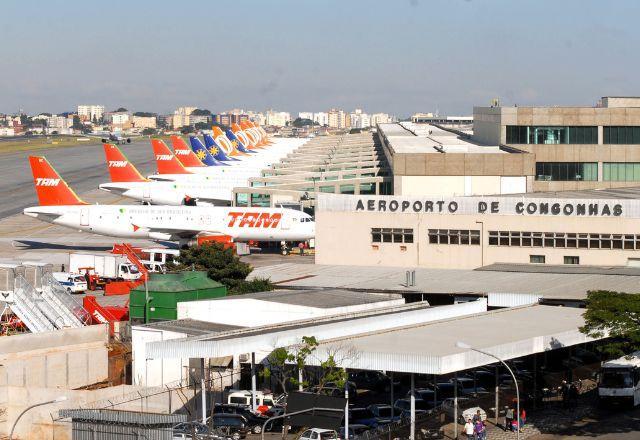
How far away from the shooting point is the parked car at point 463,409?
49.6 m

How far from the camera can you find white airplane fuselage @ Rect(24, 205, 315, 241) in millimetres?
107375

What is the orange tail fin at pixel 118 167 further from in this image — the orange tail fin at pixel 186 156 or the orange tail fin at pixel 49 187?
the orange tail fin at pixel 186 156

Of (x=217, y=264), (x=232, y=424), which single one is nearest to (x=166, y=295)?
(x=232, y=424)

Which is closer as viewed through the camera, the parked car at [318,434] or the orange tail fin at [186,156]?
the parked car at [318,434]

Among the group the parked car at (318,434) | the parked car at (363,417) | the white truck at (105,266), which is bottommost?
the parked car at (363,417)

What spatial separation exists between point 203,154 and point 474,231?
11243 cm

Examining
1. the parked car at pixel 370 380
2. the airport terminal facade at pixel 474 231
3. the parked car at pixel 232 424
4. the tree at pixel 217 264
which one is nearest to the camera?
the parked car at pixel 232 424

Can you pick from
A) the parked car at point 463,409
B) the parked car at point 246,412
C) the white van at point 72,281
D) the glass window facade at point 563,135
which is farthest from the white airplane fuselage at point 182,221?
the parked car at point 246,412

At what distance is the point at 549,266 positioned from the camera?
78.6 metres

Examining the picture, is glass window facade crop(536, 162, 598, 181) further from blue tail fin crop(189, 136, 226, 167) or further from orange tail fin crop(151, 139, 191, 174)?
blue tail fin crop(189, 136, 226, 167)

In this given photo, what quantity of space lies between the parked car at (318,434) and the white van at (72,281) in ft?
→ 162

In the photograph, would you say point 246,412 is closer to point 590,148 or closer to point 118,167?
point 590,148

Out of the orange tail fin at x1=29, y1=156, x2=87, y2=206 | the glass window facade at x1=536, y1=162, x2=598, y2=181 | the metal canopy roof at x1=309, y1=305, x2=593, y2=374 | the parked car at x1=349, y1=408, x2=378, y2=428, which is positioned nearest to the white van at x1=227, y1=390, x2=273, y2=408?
the parked car at x1=349, y1=408, x2=378, y2=428

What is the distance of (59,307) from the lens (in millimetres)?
66000
